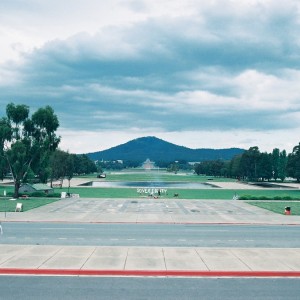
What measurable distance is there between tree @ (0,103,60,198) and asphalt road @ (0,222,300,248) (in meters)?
27.4

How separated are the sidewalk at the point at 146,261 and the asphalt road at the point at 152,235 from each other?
282 centimetres

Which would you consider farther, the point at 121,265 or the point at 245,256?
the point at 245,256

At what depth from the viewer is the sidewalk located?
1603 cm

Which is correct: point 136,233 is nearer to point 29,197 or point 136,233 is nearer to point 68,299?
point 68,299

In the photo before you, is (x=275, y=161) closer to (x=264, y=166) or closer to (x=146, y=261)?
(x=264, y=166)

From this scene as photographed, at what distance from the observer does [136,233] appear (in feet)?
91.3

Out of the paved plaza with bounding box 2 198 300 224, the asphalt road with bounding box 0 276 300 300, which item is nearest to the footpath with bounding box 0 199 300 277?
the asphalt road with bounding box 0 276 300 300

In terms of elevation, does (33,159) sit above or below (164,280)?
above

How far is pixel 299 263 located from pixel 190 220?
18.0 meters

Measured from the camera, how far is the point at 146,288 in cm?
1399

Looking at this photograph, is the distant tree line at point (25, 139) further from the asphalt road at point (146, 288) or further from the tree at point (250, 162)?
the tree at point (250, 162)

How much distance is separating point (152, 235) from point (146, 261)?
9.05 meters

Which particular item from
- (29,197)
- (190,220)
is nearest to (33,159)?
(29,197)

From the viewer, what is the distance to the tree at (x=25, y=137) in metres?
58.3
